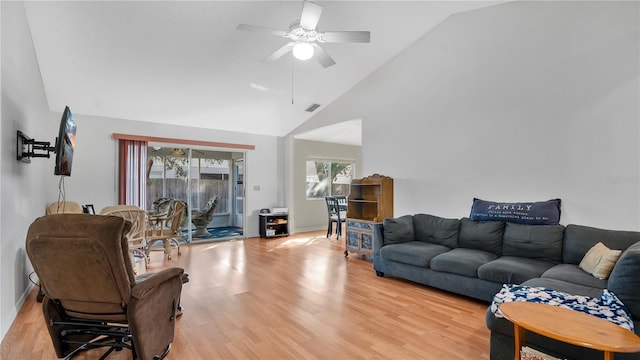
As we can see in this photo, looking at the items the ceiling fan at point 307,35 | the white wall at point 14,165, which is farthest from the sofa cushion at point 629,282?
the white wall at point 14,165

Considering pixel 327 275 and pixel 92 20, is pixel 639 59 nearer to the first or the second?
pixel 327 275

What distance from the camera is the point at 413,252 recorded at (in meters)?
3.86

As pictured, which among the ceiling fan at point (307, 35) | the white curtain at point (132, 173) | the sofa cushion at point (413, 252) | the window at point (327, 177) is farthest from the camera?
the window at point (327, 177)

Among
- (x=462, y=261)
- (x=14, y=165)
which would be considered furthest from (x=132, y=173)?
(x=462, y=261)

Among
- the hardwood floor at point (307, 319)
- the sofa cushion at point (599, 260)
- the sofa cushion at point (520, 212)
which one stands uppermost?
the sofa cushion at point (520, 212)

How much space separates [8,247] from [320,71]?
4.40 metres

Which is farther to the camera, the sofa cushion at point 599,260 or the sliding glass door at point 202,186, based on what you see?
the sliding glass door at point 202,186

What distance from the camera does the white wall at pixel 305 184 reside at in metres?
7.62

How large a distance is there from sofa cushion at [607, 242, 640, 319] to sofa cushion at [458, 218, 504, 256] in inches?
64.0

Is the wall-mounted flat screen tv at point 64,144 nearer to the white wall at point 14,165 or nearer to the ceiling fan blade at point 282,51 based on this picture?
the white wall at point 14,165

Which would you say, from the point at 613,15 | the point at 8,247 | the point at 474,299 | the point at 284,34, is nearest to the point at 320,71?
the point at 284,34

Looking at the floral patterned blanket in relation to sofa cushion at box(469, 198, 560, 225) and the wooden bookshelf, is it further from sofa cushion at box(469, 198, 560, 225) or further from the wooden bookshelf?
the wooden bookshelf

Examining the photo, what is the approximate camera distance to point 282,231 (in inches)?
289

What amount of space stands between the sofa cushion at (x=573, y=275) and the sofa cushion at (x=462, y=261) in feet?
1.97
